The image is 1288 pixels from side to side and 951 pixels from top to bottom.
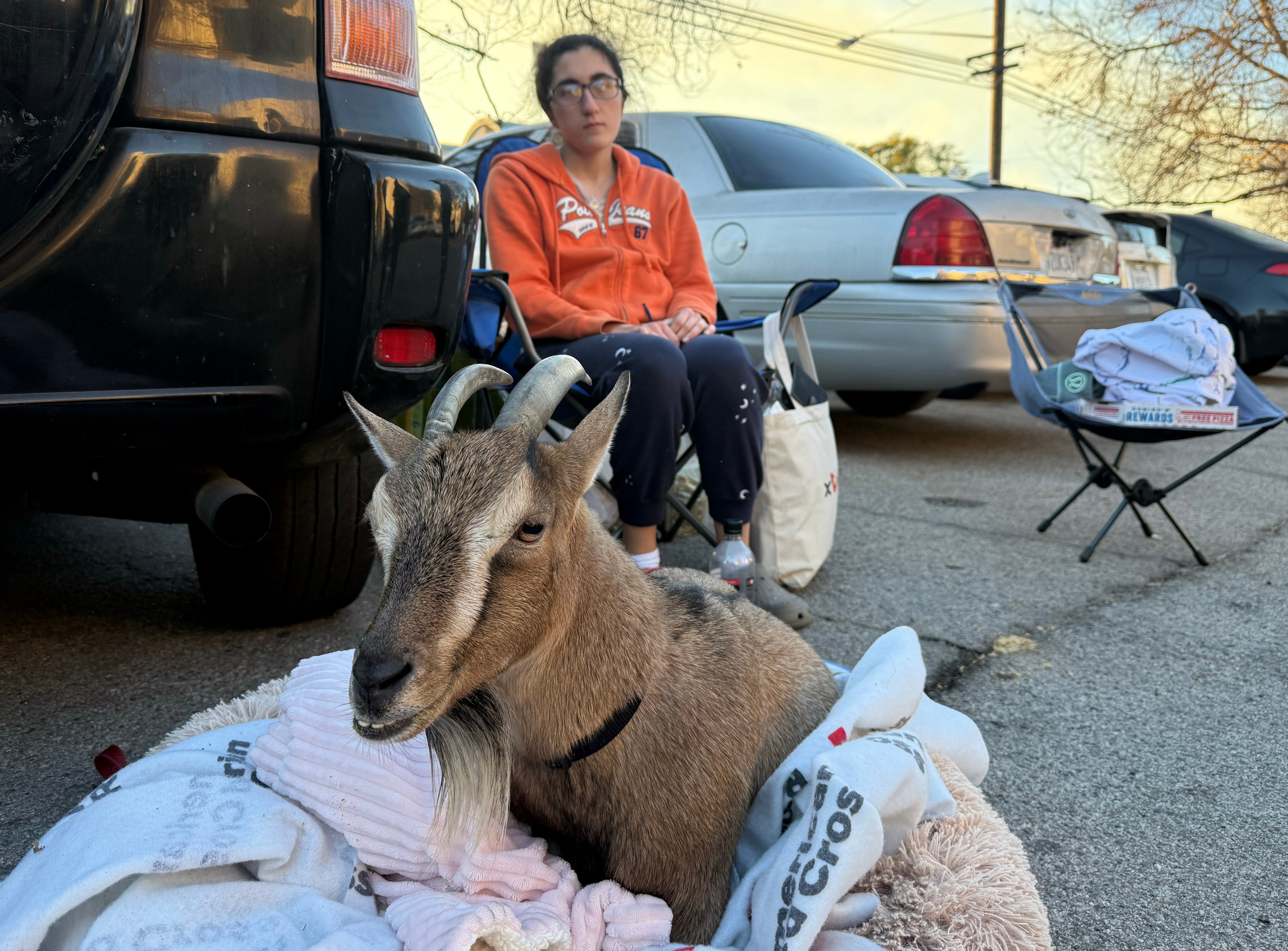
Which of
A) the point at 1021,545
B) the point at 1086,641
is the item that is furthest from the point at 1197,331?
the point at 1086,641

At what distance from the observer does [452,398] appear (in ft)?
6.03

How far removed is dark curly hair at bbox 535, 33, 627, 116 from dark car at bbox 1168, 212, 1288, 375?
9118 mm

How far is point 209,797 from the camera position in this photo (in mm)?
1914

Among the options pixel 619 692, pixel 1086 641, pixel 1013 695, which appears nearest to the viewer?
pixel 619 692

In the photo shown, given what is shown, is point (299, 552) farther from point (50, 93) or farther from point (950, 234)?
point (950, 234)

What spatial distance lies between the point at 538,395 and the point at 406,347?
0.77 metres

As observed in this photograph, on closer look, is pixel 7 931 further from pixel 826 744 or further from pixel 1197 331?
pixel 1197 331

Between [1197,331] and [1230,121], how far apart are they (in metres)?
11.2

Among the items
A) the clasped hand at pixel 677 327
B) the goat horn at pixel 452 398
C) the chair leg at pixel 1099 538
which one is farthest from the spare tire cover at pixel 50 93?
the chair leg at pixel 1099 538

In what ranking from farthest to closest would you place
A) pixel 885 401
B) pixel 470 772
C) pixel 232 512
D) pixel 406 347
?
1. pixel 885 401
2. pixel 406 347
3. pixel 232 512
4. pixel 470 772

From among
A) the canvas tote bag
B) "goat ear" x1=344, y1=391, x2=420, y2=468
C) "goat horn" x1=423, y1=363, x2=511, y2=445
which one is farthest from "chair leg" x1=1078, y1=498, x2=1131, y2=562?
"goat ear" x1=344, y1=391, x2=420, y2=468

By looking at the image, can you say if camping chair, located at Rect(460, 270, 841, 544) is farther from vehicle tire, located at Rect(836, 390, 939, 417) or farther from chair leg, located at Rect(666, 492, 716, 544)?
vehicle tire, located at Rect(836, 390, 939, 417)

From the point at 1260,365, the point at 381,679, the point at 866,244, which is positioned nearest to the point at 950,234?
the point at 866,244

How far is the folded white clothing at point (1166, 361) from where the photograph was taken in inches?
173
